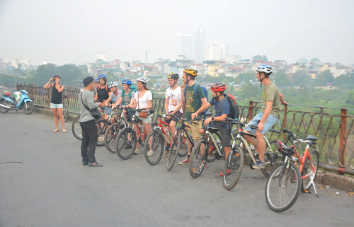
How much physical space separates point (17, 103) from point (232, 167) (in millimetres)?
11988

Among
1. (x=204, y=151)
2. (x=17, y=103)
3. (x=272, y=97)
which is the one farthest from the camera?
(x=17, y=103)

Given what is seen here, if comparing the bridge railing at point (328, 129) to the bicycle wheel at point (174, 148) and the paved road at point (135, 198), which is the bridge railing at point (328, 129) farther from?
the bicycle wheel at point (174, 148)

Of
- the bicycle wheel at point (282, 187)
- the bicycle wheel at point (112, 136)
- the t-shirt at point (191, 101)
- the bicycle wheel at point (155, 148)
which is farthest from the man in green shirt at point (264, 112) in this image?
the bicycle wheel at point (112, 136)

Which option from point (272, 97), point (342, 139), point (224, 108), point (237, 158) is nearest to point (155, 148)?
point (224, 108)

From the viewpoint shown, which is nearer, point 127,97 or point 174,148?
point 174,148

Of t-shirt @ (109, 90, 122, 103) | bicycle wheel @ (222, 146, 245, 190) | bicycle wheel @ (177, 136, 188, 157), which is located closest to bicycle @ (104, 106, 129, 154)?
t-shirt @ (109, 90, 122, 103)

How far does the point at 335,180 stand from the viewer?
5043 mm

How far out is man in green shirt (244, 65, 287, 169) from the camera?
193 inches

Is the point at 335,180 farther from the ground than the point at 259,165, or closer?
closer

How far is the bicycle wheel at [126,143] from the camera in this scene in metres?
6.64

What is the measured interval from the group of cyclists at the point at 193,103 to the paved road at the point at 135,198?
2.35 ft

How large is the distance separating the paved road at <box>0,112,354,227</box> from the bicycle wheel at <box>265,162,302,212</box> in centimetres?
13

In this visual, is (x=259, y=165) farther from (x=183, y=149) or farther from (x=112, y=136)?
(x=112, y=136)

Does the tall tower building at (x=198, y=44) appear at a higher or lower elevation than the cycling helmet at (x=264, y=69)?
higher
